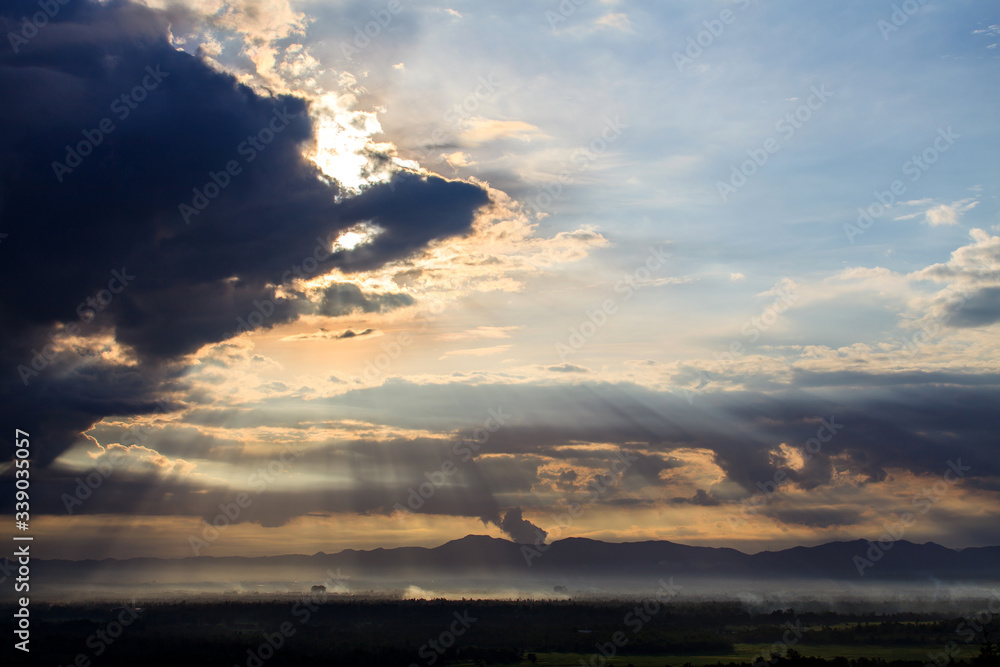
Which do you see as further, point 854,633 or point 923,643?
point 854,633

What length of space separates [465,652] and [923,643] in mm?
109959

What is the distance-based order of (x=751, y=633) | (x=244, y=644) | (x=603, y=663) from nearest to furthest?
1. (x=603, y=663)
2. (x=244, y=644)
3. (x=751, y=633)

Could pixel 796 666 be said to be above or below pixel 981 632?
above

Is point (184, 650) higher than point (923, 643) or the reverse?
higher

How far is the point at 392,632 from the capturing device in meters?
197

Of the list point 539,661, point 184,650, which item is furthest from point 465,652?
point 184,650

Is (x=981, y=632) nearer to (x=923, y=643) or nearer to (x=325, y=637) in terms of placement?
(x=923, y=643)

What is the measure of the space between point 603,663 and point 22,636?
146 metres

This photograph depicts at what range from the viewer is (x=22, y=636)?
175125 mm

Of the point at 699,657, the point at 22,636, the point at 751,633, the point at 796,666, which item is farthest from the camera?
the point at 751,633

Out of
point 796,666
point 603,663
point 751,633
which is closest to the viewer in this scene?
point 796,666

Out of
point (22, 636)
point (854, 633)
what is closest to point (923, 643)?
point (854, 633)

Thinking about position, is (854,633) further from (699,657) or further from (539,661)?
(539,661)

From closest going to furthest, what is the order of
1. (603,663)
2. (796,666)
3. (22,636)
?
(796,666) → (603,663) → (22,636)
